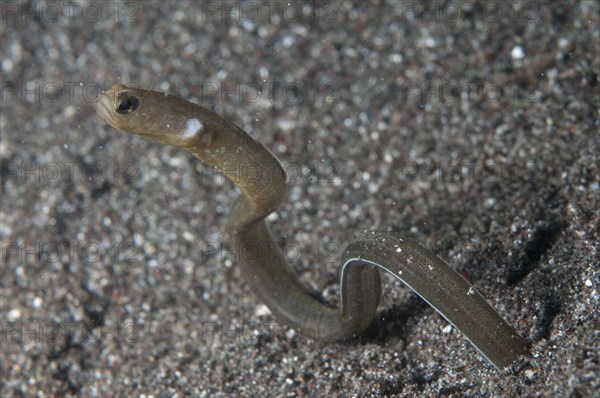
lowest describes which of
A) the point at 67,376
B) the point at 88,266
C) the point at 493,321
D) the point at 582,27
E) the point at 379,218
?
the point at 67,376

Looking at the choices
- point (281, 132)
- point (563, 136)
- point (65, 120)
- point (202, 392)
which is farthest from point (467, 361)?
point (65, 120)

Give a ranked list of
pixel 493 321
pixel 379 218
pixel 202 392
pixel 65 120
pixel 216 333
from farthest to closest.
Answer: pixel 65 120 < pixel 379 218 < pixel 216 333 < pixel 202 392 < pixel 493 321

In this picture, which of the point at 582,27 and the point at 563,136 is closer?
the point at 563,136

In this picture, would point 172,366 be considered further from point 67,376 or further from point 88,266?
point 88,266

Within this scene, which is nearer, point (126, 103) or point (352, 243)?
point (126, 103)

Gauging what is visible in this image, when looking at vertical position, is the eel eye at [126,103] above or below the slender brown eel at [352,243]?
above

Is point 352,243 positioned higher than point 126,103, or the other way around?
point 126,103
